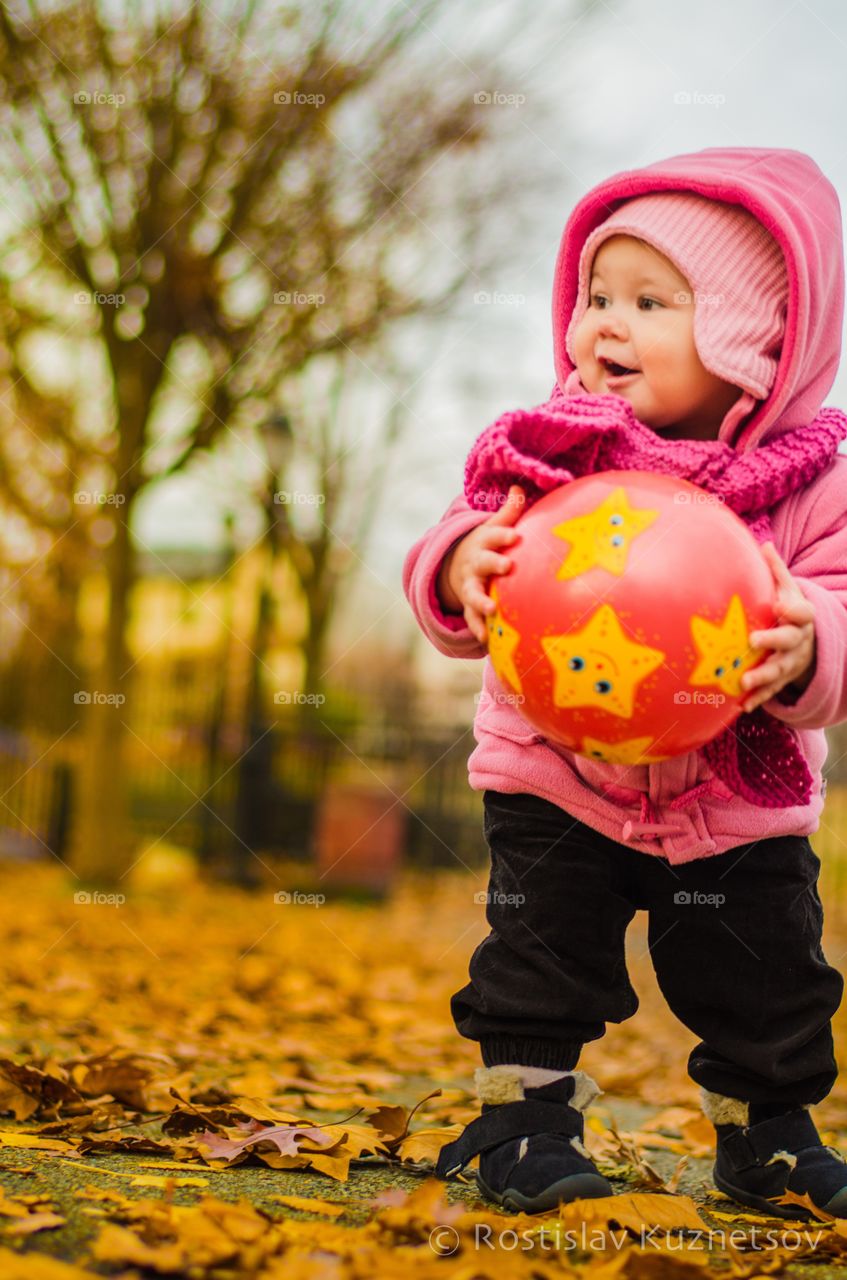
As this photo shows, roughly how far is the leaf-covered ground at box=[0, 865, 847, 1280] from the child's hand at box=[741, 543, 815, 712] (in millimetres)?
855

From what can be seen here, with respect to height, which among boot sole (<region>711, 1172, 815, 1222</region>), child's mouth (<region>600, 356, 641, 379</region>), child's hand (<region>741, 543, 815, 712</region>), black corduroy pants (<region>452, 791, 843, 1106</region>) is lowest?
boot sole (<region>711, 1172, 815, 1222</region>)

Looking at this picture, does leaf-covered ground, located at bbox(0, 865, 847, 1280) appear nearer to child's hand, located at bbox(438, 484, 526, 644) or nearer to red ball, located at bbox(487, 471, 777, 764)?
red ball, located at bbox(487, 471, 777, 764)

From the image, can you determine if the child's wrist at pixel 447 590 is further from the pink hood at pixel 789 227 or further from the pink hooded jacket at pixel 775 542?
the pink hood at pixel 789 227

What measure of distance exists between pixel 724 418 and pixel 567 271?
1.67 ft

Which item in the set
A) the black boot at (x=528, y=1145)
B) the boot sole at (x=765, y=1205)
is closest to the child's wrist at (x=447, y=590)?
the black boot at (x=528, y=1145)

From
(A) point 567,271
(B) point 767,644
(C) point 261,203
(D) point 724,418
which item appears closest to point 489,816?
(B) point 767,644

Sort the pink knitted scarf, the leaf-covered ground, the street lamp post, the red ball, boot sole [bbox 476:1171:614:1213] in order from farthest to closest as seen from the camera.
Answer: the street lamp post < the pink knitted scarf < boot sole [bbox 476:1171:614:1213] < the red ball < the leaf-covered ground

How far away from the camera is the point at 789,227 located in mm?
2299

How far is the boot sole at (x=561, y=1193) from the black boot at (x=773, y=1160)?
16.0 inches

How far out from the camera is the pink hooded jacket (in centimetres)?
226

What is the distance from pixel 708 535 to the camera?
6.48ft

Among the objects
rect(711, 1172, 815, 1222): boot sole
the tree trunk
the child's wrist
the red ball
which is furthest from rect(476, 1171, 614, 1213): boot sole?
the tree trunk

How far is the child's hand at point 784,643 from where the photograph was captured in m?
1.99

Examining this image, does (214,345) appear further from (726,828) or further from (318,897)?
(726,828)
